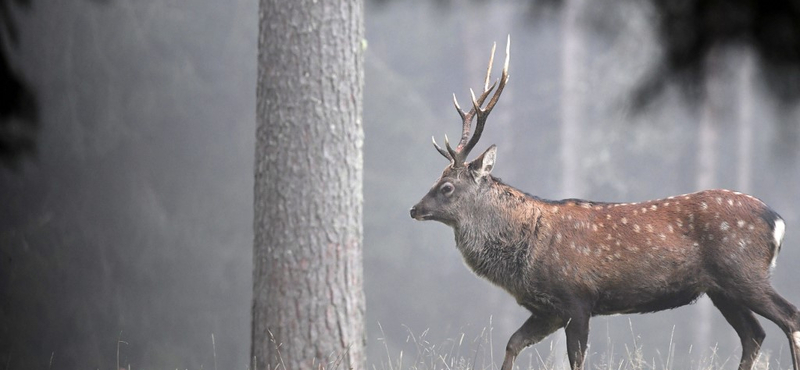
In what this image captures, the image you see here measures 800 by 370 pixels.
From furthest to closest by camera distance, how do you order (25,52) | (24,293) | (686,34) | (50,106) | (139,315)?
1. (139,315)
2. (50,106)
3. (25,52)
4. (24,293)
5. (686,34)

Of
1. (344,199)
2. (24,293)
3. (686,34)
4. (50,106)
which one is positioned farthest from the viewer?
(50,106)

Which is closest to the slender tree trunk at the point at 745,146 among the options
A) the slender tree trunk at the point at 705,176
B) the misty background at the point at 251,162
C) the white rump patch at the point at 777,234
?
the misty background at the point at 251,162

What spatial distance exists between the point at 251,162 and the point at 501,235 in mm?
11928

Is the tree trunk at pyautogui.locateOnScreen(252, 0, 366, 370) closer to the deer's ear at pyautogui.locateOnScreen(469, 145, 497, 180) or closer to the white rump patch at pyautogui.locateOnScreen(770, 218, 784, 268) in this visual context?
the deer's ear at pyautogui.locateOnScreen(469, 145, 497, 180)

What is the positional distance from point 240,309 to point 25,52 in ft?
18.7

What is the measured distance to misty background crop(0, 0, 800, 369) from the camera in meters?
15.1

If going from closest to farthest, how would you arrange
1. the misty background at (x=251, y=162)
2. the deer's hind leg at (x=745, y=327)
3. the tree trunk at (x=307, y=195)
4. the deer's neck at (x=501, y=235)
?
1. the tree trunk at (x=307, y=195)
2. the deer's hind leg at (x=745, y=327)
3. the deer's neck at (x=501, y=235)
4. the misty background at (x=251, y=162)

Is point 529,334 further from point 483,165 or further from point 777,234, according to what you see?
point 777,234

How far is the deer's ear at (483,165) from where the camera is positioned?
5.07 metres

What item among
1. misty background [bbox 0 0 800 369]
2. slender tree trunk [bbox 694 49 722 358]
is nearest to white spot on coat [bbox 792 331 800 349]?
slender tree trunk [bbox 694 49 722 358]

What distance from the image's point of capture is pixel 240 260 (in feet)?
53.6

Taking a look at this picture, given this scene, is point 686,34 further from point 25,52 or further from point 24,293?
point 25,52

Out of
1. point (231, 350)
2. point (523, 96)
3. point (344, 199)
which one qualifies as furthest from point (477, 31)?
point (344, 199)

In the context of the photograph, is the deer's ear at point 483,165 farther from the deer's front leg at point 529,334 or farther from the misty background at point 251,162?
the misty background at point 251,162
